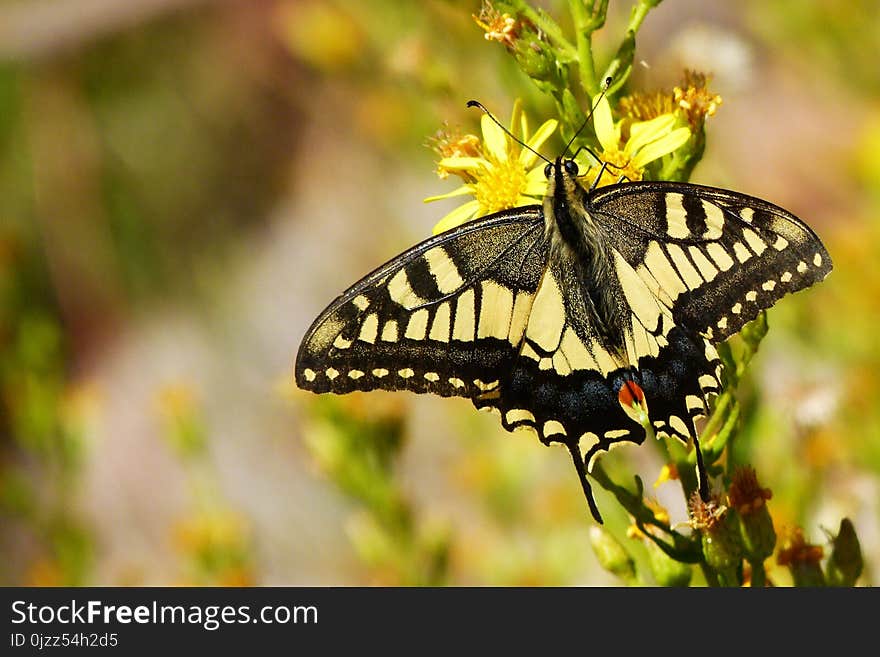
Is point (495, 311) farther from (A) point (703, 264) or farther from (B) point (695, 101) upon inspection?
(B) point (695, 101)

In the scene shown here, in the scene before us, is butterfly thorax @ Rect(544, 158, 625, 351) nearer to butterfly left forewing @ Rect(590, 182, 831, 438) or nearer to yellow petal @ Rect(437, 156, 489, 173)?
butterfly left forewing @ Rect(590, 182, 831, 438)

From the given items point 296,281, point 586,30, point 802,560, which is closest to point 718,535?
point 802,560

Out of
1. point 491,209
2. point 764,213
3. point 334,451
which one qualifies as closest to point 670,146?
point 764,213

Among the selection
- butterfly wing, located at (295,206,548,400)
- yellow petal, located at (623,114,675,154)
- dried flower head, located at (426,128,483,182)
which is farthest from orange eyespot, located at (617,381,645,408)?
dried flower head, located at (426,128,483,182)

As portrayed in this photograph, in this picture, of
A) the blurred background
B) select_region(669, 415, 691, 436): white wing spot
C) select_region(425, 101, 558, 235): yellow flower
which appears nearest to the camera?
select_region(669, 415, 691, 436): white wing spot

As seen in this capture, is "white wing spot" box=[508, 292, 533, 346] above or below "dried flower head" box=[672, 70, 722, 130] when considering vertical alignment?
below
